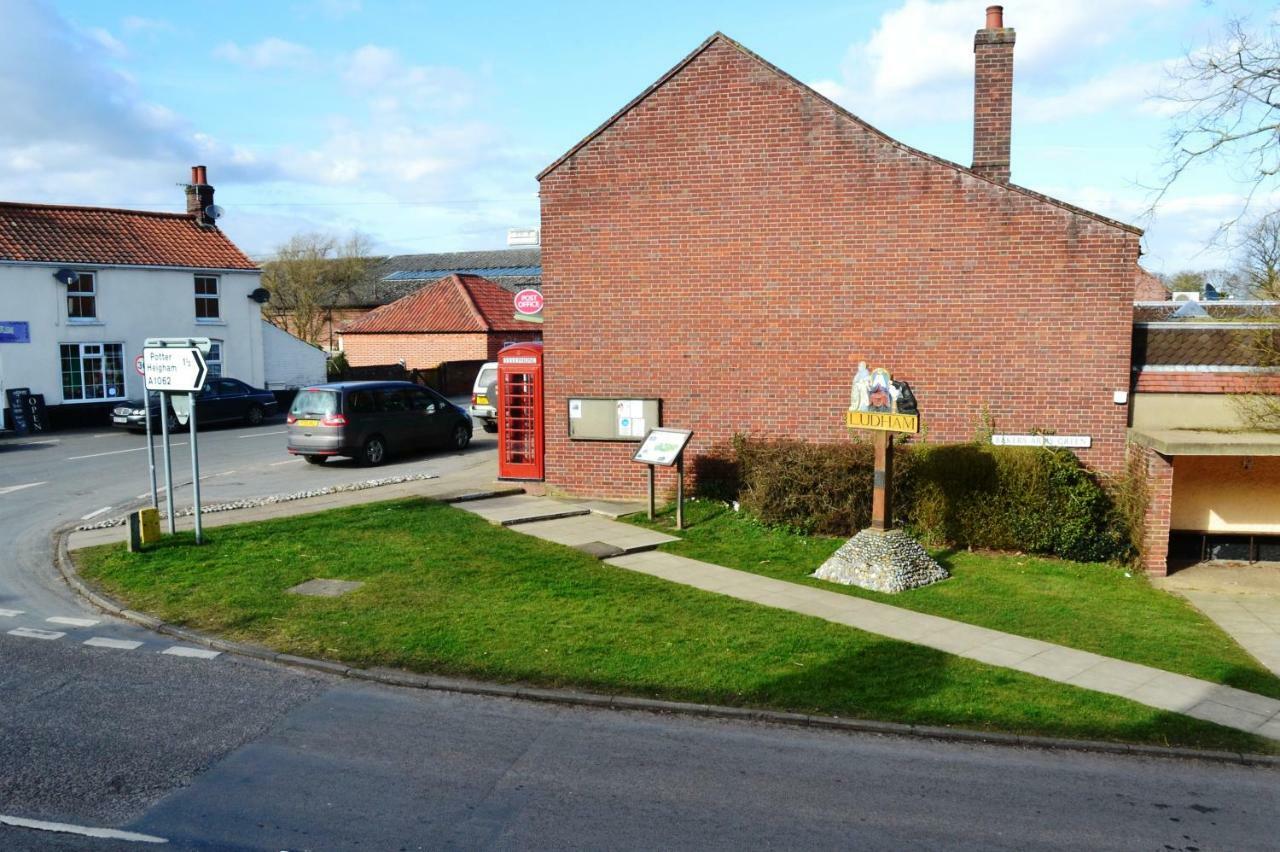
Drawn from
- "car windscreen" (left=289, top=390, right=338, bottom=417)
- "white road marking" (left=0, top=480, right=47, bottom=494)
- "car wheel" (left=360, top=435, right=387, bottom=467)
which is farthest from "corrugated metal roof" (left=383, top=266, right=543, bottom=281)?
"white road marking" (left=0, top=480, right=47, bottom=494)

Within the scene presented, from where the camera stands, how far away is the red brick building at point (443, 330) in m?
41.6

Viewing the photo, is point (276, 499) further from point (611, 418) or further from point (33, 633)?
point (33, 633)

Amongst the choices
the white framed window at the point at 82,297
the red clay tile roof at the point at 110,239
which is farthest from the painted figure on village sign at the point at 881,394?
the white framed window at the point at 82,297

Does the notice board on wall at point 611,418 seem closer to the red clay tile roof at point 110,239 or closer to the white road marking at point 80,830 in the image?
the white road marking at point 80,830

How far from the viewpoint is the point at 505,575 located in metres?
11.8

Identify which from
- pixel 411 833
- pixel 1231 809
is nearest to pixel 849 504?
pixel 1231 809

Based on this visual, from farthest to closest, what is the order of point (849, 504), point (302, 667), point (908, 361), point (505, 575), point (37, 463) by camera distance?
point (37, 463)
point (908, 361)
point (849, 504)
point (505, 575)
point (302, 667)

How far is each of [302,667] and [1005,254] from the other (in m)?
11.1

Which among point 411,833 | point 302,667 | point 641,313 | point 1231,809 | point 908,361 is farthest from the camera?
point 641,313

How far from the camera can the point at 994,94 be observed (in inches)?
604

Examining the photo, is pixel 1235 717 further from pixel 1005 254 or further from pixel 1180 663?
pixel 1005 254

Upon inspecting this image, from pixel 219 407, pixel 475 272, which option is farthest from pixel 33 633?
pixel 475 272

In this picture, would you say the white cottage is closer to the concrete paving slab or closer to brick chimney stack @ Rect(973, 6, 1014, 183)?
the concrete paving slab

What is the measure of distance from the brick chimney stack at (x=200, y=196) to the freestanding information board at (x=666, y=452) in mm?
26232
